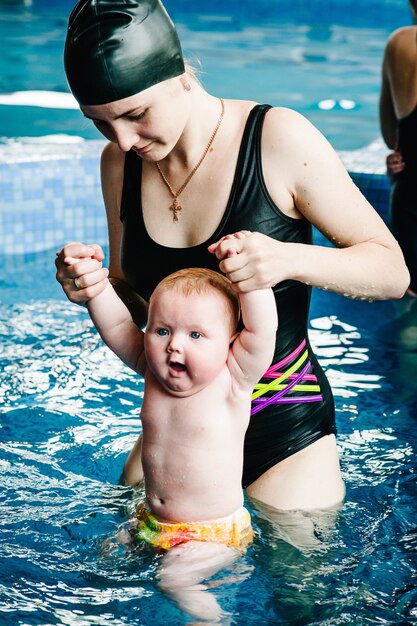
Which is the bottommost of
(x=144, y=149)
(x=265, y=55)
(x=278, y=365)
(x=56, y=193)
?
(x=265, y=55)

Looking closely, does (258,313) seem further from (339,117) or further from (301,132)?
(339,117)

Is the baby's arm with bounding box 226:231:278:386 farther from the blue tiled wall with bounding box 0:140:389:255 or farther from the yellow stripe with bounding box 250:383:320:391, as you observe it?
the blue tiled wall with bounding box 0:140:389:255

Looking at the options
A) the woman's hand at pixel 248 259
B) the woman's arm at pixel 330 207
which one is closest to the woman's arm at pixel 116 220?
the woman's arm at pixel 330 207

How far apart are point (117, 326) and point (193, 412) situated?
35 centimetres

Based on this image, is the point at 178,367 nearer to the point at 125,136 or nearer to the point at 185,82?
the point at 125,136

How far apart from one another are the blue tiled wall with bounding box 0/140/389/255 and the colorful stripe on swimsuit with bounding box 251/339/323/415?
4155 millimetres

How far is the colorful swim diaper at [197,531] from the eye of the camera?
2.71 metres

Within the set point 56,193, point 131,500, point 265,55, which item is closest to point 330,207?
point 131,500

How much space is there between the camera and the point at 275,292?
2824mm

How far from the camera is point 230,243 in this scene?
7.55ft

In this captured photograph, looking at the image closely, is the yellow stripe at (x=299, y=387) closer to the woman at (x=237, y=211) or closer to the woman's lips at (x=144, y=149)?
the woman at (x=237, y=211)

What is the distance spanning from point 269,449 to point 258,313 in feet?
2.02

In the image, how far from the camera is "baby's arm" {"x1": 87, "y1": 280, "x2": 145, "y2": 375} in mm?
2738

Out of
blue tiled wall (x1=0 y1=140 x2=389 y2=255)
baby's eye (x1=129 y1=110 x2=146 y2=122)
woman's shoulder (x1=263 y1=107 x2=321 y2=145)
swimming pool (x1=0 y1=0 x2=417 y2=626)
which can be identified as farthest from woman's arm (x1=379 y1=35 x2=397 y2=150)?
baby's eye (x1=129 y1=110 x2=146 y2=122)
